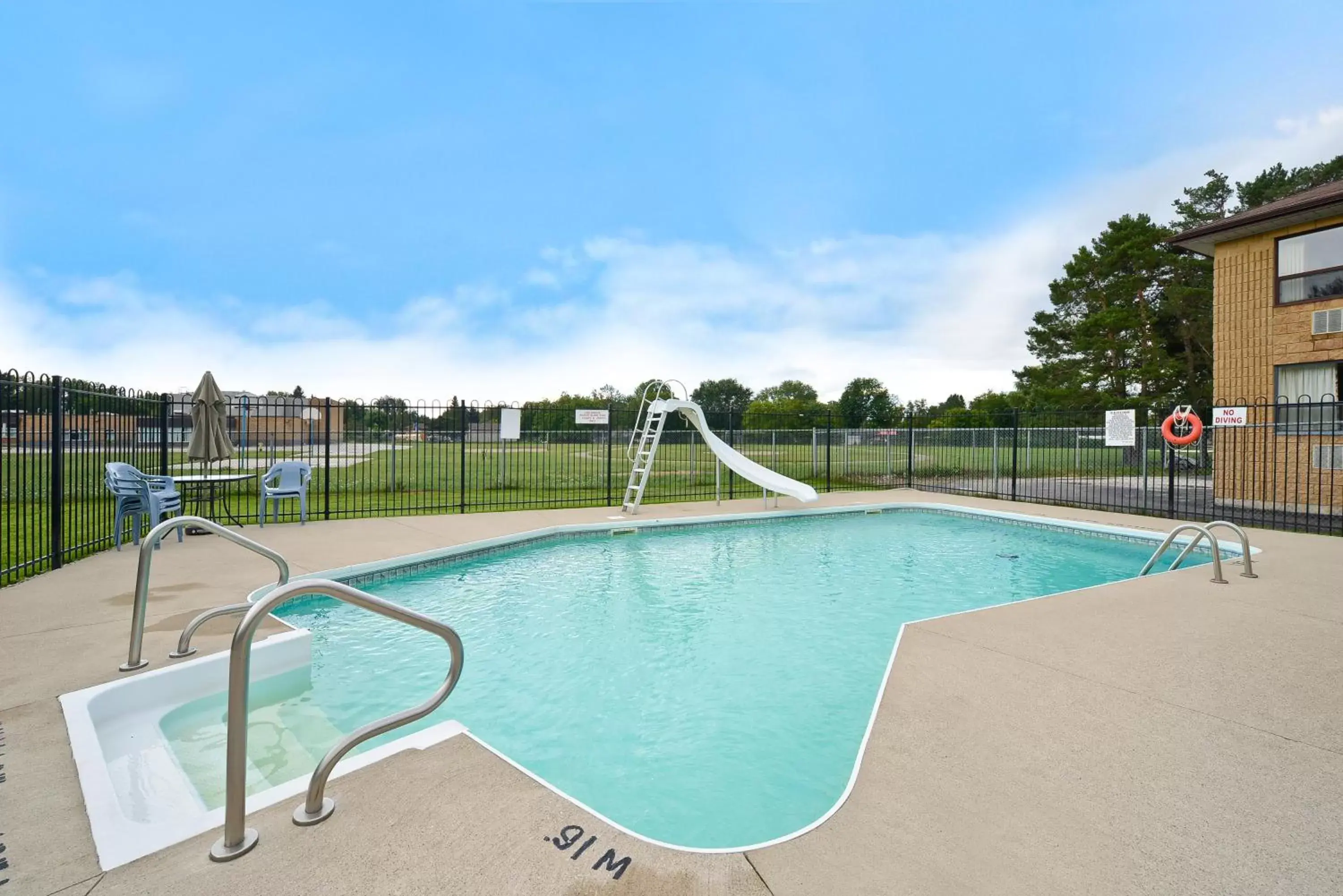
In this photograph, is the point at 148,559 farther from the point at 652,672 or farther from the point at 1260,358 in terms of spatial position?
the point at 1260,358

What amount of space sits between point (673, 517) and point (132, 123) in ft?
43.2

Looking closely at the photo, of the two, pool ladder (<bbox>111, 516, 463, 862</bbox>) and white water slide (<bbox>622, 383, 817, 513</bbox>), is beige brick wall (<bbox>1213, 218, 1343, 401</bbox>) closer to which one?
white water slide (<bbox>622, 383, 817, 513</bbox>)

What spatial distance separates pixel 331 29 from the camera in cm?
1116

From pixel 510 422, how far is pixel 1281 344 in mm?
15868

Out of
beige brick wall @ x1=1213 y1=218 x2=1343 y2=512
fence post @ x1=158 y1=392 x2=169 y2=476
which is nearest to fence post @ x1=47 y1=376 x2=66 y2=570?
fence post @ x1=158 y1=392 x2=169 y2=476

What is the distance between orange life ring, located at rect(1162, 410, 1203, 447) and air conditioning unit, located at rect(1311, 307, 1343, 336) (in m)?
2.72

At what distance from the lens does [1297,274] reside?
12.2 metres

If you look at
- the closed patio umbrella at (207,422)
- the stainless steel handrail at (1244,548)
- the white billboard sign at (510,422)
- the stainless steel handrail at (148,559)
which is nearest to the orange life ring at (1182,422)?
the stainless steel handrail at (1244,548)

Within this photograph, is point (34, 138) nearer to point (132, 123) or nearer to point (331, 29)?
point (132, 123)

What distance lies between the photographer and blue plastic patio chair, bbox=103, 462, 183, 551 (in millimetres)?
7176

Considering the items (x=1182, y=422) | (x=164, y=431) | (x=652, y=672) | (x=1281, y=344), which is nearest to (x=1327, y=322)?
(x=1281, y=344)

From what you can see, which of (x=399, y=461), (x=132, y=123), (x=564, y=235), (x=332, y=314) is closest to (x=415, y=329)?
(x=332, y=314)

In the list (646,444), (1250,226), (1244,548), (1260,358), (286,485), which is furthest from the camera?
(1260,358)

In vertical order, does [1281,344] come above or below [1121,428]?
above
